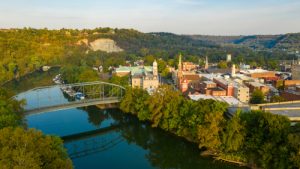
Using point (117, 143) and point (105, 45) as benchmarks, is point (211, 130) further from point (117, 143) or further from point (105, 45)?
point (105, 45)

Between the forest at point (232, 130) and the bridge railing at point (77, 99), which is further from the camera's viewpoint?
the bridge railing at point (77, 99)

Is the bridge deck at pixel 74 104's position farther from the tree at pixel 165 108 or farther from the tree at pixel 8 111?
the tree at pixel 165 108

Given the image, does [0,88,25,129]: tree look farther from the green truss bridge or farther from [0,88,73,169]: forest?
[0,88,73,169]: forest

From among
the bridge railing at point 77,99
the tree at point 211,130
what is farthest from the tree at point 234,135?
the bridge railing at point 77,99

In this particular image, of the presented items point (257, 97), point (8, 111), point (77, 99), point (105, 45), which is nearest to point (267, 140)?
point (8, 111)

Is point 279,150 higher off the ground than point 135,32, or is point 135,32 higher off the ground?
point 135,32

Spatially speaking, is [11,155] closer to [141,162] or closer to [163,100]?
[141,162]

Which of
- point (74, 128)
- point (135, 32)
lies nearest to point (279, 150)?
point (74, 128)
